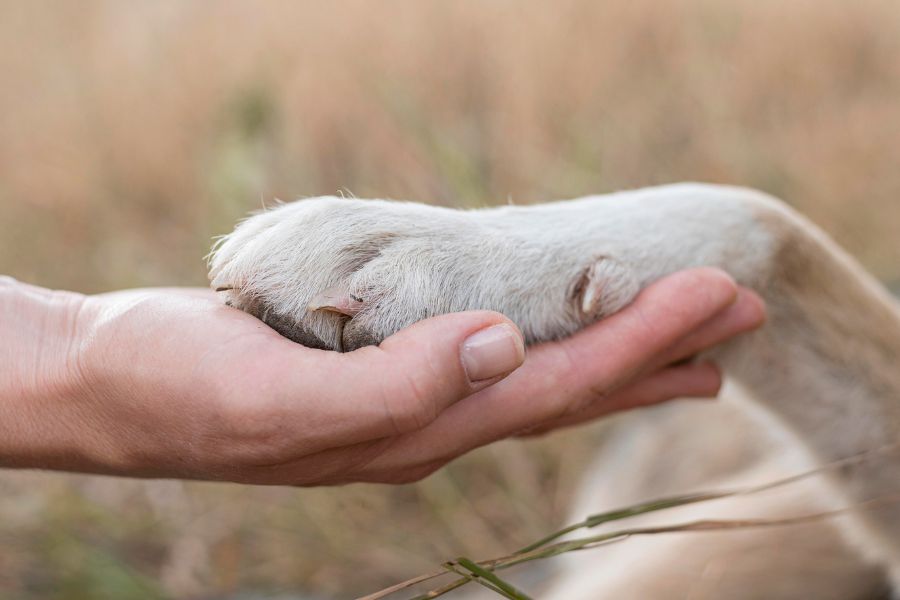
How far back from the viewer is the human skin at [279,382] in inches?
39.9

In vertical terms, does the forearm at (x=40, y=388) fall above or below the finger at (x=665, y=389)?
above

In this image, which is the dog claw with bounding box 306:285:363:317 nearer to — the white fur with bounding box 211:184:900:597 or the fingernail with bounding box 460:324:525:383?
the white fur with bounding box 211:184:900:597

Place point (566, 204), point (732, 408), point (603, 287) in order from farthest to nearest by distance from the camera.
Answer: point (732, 408) < point (566, 204) < point (603, 287)

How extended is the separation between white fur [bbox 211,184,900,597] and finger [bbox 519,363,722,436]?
0.05 meters

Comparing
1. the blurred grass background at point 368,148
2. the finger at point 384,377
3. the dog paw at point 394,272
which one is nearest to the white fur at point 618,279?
the dog paw at point 394,272

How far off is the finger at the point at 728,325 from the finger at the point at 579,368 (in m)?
0.08

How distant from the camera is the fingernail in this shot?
1059 millimetres

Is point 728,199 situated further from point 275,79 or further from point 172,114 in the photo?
point 172,114

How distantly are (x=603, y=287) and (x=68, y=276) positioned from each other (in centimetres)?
357

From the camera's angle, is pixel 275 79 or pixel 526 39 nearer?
pixel 526 39

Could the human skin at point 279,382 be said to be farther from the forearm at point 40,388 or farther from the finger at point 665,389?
the finger at point 665,389

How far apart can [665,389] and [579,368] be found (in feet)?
1.34

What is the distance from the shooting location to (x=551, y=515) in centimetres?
260

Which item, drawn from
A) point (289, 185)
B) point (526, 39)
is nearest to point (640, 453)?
point (289, 185)
